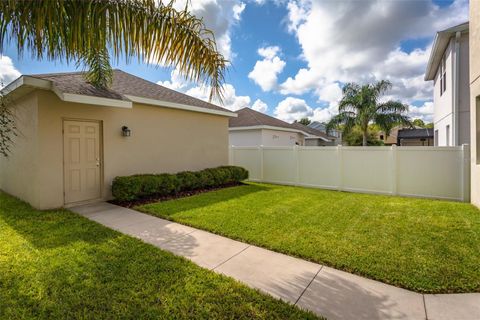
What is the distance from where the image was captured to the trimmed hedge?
7.62 metres

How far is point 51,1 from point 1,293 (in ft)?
12.0

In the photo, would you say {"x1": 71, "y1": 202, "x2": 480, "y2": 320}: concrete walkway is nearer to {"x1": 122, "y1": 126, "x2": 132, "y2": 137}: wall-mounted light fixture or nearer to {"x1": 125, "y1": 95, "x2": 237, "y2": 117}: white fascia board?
{"x1": 122, "y1": 126, "x2": 132, "y2": 137}: wall-mounted light fixture

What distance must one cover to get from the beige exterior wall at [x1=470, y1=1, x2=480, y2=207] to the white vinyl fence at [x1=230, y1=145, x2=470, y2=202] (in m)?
0.88

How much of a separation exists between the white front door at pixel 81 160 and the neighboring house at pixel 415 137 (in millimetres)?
31102

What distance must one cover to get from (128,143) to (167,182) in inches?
72.8

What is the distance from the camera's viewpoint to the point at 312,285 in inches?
126

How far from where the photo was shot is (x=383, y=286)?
10.4 ft

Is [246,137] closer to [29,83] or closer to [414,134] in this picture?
[29,83]

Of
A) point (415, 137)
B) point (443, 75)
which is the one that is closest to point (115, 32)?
point (443, 75)

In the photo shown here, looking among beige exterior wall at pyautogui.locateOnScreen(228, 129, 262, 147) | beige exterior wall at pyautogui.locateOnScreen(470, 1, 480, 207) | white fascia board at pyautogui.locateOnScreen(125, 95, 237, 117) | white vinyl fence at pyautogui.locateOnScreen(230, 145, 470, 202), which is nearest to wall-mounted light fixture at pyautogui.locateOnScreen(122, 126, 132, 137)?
white fascia board at pyautogui.locateOnScreen(125, 95, 237, 117)

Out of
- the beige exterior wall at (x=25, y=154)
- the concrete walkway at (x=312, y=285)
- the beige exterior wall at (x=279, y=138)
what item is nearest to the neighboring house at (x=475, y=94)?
the concrete walkway at (x=312, y=285)

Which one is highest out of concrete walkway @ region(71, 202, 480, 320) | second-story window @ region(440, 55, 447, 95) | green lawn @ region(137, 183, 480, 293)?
second-story window @ region(440, 55, 447, 95)

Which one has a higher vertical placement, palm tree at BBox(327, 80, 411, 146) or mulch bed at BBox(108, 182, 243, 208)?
palm tree at BBox(327, 80, 411, 146)

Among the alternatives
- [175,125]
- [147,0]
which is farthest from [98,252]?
[175,125]
